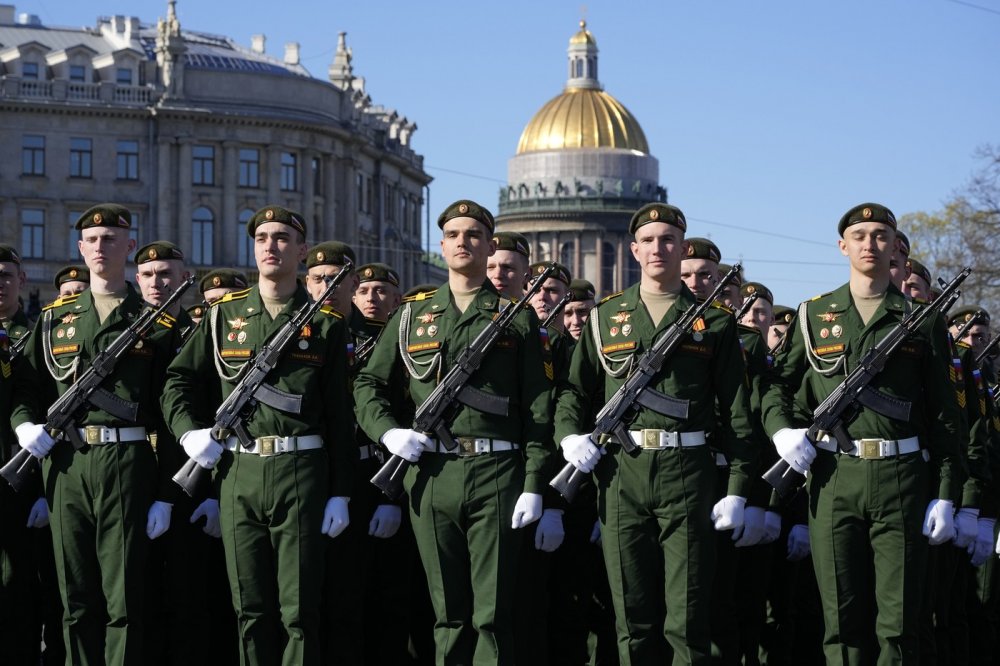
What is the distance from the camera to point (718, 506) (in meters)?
10.1

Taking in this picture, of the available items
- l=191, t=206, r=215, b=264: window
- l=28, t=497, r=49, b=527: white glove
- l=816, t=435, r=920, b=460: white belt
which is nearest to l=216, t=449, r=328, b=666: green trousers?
l=28, t=497, r=49, b=527: white glove

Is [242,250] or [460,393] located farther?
[242,250]

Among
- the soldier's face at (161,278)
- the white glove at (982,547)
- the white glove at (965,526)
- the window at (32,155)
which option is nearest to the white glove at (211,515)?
the soldier's face at (161,278)

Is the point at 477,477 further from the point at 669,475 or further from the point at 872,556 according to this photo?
the point at 872,556

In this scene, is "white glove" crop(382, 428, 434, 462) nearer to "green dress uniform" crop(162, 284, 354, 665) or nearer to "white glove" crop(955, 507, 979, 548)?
"green dress uniform" crop(162, 284, 354, 665)

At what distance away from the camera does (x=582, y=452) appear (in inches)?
403

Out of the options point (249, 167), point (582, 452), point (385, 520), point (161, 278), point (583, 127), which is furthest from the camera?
point (583, 127)

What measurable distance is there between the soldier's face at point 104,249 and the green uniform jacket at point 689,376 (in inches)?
113

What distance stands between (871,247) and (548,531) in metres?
2.52

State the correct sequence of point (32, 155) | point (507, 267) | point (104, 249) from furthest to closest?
point (32, 155) < point (507, 267) < point (104, 249)

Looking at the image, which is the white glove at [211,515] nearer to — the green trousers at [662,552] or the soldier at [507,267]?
the green trousers at [662,552]

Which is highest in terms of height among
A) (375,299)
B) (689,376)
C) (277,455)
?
(375,299)

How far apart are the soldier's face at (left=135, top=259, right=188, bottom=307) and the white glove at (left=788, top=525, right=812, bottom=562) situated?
4609 millimetres

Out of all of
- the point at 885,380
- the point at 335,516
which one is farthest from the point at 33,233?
the point at 885,380
